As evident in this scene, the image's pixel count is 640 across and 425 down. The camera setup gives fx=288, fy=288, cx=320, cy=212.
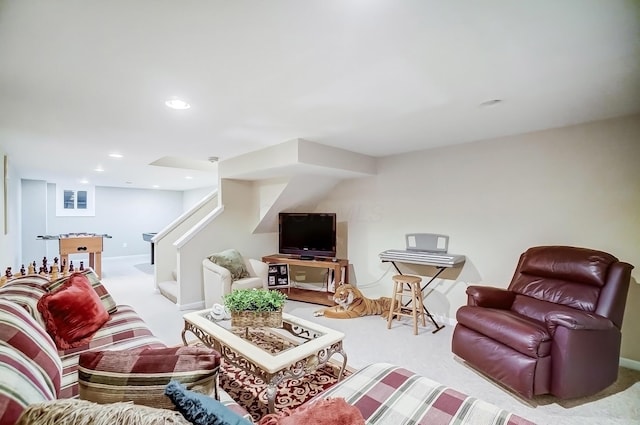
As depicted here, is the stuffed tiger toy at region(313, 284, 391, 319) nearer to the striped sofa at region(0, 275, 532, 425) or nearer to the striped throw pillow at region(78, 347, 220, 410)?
the striped sofa at region(0, 275, 532, 425)

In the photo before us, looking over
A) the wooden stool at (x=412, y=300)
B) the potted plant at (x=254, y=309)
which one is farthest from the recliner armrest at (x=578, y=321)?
the potted plant at (x=254, y=309)

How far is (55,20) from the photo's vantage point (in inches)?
49.5

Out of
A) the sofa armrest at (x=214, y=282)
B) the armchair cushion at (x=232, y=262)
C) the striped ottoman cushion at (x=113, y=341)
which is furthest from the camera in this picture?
the armchair cushion at (x=232, y=262)

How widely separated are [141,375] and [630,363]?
12.0 ft

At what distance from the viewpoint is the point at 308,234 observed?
4422 millimetres

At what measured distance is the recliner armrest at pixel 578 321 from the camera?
74.9 inches

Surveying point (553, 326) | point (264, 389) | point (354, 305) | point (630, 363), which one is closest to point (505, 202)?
point (553, 326)

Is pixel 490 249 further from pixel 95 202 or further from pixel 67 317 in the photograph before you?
pixel 95 202

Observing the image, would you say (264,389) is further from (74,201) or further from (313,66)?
(74,201)

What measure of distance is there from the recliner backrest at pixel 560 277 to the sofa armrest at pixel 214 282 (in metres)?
3.13

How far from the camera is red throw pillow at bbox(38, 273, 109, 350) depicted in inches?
71.3

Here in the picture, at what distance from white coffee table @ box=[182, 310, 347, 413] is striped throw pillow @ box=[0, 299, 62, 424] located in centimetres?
92

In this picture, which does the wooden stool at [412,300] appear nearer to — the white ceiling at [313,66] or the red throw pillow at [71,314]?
the white ceiling at [313,66]

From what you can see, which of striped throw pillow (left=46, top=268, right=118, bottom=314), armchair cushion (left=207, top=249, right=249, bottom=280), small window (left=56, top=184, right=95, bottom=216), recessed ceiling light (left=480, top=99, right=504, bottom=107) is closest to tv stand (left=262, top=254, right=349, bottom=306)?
armchair cushion (left=207, top=249, right=249, bottom=280)
